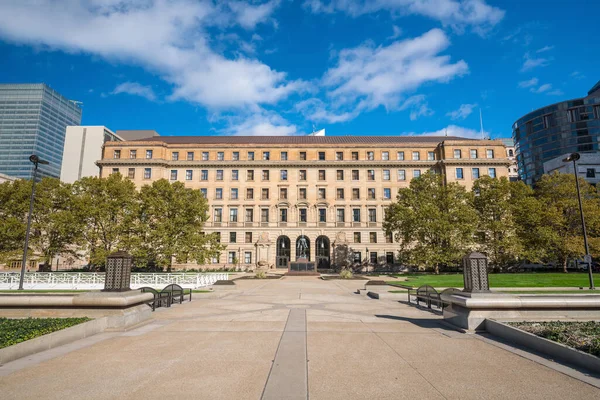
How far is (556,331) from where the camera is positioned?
7.80 meters

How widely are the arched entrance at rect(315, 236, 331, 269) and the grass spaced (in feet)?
156

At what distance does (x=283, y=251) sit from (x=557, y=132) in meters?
100

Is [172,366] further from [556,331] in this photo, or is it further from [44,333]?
[556,331]

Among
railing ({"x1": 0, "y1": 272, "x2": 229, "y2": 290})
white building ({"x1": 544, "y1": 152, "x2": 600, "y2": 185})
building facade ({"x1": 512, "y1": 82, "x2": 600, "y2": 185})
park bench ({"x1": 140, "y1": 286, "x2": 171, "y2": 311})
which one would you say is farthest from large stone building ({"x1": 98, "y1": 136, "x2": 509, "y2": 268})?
building facade ({"x1": 512, "y1": 82, "x2": 600, "y2": 185})

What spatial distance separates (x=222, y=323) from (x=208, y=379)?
5.44 m

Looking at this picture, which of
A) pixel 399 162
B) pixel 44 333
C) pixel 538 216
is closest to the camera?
pixel 44 333

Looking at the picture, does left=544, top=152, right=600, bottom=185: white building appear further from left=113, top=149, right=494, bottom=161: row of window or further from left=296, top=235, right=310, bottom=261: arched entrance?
left=296, top=235, right=310, bottom=261: arched entrance

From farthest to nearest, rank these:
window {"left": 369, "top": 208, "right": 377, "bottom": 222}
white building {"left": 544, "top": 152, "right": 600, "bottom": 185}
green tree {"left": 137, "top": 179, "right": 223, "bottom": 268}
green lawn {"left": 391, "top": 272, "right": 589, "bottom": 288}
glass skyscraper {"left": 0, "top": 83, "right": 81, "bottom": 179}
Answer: glass skyscraper {"left": 0, "top": 83, "right": 81, "bottom": 179} < white building {"left": 544, "top": 152, "right": 600, "bottom": 185} < window {"left": 369, "top": 208, "right": 377, "bottom": 222} < green tree {"left": 137, "top": 179, "right": 223, "bottom": 268} < green lawn {"left": 391, "top": 272, "right": 589, "bottom": 288}

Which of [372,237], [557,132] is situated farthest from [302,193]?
[557,132]

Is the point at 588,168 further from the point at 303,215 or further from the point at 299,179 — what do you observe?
the point at 303,215

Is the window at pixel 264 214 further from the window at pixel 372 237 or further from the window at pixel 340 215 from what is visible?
the window at pixel 372 237

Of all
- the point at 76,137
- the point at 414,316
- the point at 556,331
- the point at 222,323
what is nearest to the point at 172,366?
the point at 222,323

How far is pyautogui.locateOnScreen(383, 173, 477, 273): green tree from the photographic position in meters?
39.0

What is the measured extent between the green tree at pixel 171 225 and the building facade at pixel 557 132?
106 metres
